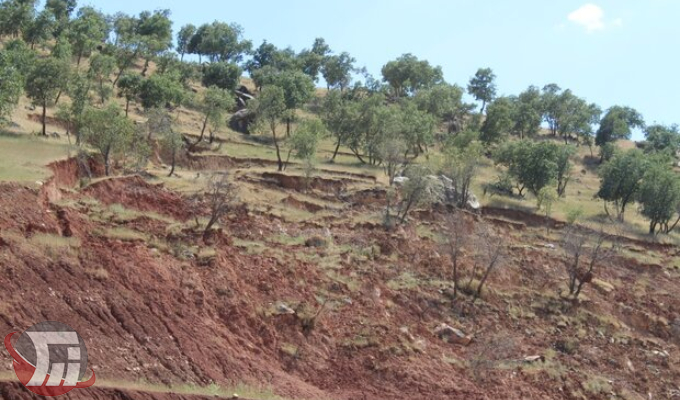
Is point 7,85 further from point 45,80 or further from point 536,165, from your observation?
point 536,165

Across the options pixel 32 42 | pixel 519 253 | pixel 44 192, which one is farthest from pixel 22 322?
pixel 32 42

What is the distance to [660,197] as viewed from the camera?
51.4 m

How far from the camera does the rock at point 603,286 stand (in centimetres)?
3609

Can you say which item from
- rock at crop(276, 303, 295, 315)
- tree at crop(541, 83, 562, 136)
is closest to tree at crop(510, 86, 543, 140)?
tree at crop(541, 83, 562, 136)

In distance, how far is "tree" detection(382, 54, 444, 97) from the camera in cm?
9462

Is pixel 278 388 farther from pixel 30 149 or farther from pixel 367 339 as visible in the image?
pixel 30 149

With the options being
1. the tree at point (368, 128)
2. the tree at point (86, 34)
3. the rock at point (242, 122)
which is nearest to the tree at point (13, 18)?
the tree at point (86, 34)

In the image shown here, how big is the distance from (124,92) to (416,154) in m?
27.2

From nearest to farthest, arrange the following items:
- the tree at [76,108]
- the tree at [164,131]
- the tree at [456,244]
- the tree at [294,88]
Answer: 1. the tree at [456,244]
2. the tree at [164,131]
3. the tree at [76,108]
4. the tree at [294,88]

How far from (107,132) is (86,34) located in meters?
41.2

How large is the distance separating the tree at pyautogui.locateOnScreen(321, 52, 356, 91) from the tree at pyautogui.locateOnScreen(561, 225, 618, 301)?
5640cm

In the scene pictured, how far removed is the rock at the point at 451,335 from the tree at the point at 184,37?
2941 inches

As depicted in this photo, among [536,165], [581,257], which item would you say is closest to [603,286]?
[581,257]

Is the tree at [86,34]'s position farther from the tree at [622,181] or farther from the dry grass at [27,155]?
the tree at [622,181]
